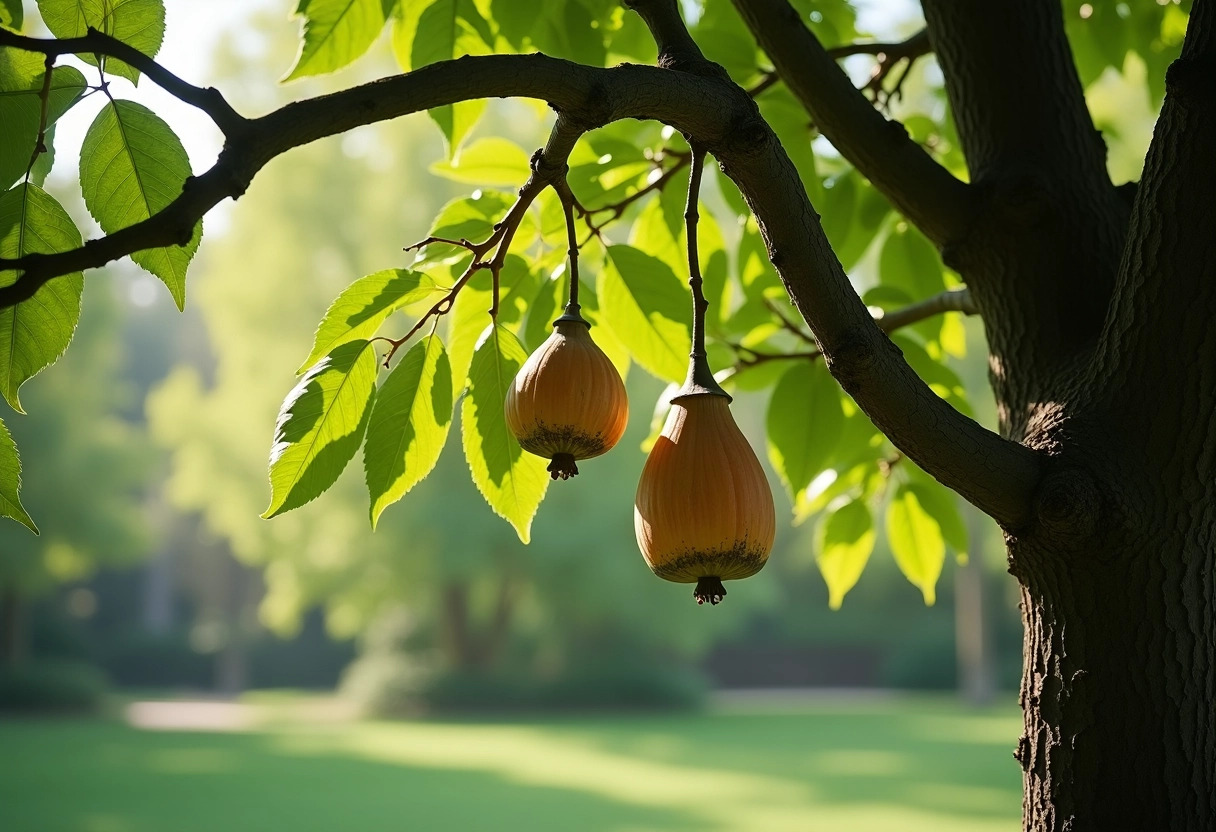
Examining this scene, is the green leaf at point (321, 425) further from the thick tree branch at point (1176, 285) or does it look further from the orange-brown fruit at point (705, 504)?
the thick tree branch at point (1176, 285)

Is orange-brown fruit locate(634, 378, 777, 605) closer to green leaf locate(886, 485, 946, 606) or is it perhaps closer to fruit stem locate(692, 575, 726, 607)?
fruit stem locate(692, 575, 726, 607)

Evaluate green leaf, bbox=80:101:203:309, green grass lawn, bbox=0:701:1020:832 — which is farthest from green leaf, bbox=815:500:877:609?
green grass lawn, bbox=0:701:1020:832

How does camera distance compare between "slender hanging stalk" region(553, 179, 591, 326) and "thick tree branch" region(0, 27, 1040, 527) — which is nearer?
"thick tree branch" region(0, 27, 1040, 527)

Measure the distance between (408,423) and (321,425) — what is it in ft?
0.30

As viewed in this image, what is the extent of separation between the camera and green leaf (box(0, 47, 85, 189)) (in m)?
0.83

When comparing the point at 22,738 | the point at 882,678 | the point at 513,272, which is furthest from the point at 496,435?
the point at 882,678

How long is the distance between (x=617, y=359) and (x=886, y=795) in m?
9.75

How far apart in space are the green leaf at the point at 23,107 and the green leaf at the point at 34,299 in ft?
0.11

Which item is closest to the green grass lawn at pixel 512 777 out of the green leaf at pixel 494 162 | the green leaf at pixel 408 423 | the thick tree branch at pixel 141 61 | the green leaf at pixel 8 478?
the green leaf at pixel 494 162

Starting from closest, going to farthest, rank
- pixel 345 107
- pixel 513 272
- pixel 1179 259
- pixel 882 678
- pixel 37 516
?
pixel 345 107 < pixel 1179 259 < pixel 513 272 < pixel 37 516 < pixel 882 678

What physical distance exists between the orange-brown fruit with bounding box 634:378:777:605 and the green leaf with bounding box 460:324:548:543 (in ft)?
0.80

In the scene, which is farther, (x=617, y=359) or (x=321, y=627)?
(x=321, y=627)

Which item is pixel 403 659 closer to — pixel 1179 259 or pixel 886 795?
pixel 886 795

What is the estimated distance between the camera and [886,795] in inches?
395
